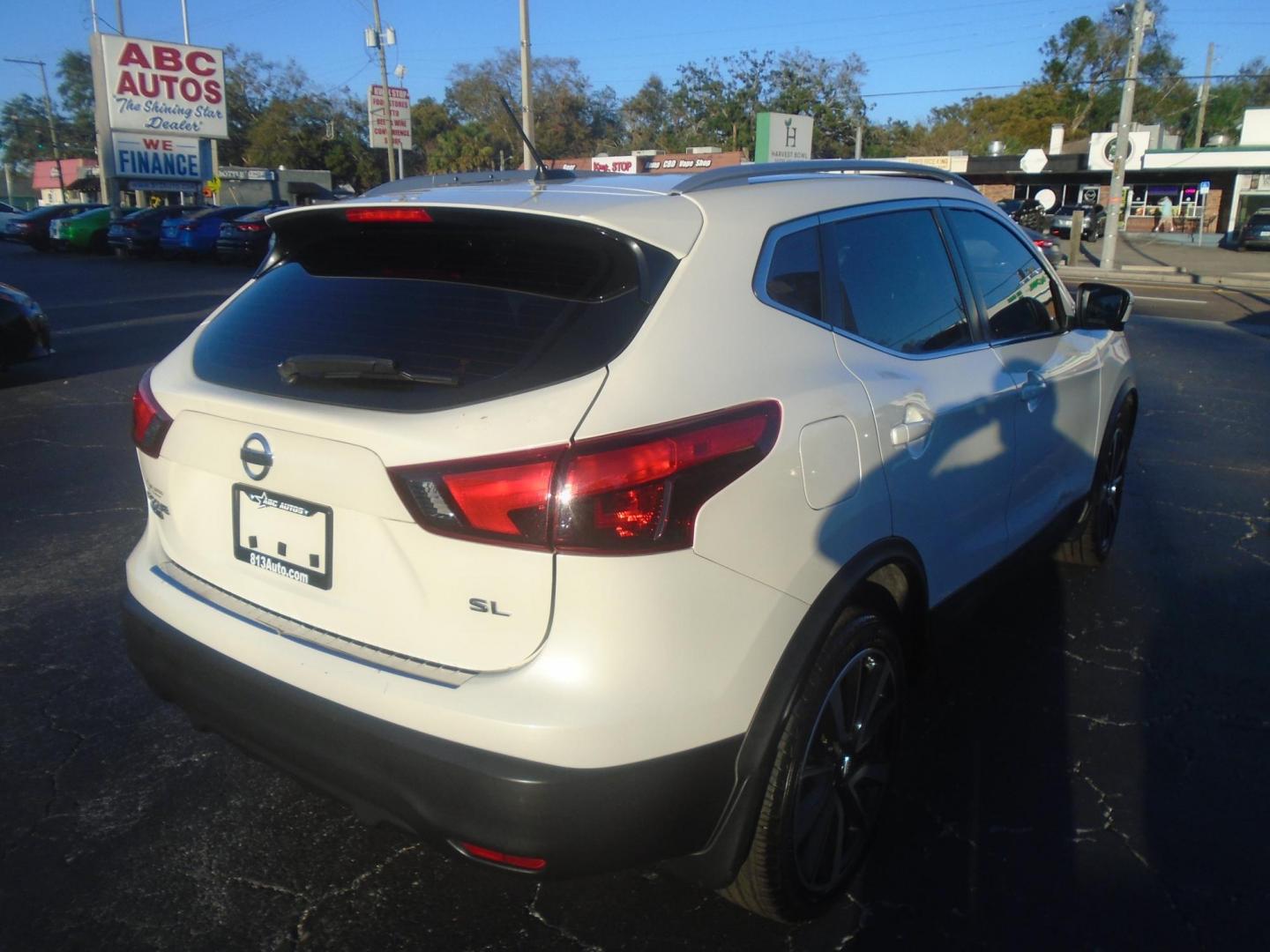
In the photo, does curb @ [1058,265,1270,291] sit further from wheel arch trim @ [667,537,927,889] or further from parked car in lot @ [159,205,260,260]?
wheel arch trim @ [667,537,927,889]

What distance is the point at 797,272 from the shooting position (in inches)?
102

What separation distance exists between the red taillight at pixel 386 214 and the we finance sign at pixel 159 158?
1413 inches

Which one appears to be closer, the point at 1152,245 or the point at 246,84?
the point at 1152,245

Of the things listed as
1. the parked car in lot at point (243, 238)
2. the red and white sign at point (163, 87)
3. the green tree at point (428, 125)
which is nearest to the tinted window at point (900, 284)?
the parked car in lot at point (243, 238)

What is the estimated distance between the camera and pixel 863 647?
2.51 metres

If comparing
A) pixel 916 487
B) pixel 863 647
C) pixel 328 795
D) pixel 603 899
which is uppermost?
pixel 916 487

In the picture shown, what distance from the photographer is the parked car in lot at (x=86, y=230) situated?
32344 mm

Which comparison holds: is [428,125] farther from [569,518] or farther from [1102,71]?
[569,518]

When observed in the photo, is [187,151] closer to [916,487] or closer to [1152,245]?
[1152,245]

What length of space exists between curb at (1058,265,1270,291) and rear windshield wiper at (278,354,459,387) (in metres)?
24.3

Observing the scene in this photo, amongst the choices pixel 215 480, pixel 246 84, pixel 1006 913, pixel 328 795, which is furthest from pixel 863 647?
pixel 246 84

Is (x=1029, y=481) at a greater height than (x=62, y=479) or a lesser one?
greater

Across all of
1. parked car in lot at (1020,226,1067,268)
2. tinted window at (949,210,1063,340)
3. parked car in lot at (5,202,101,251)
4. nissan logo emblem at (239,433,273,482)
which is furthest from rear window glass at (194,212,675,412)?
parked car in lot at (5,202,101,251)

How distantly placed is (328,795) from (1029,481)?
2.59 metres
